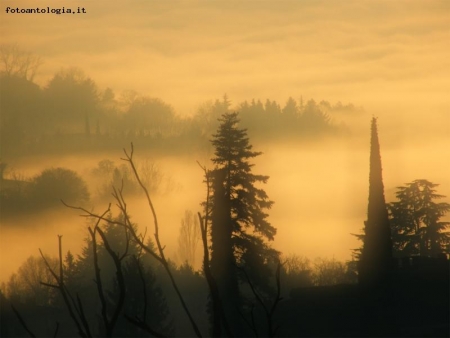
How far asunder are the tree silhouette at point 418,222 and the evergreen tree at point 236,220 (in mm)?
21523

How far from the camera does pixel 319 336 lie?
4769 centimetres

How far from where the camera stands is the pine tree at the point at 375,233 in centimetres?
5250

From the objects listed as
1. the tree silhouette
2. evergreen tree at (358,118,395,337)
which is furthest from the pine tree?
the tree silhouette

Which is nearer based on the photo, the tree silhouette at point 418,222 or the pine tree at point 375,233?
the pine tree at point 375,233

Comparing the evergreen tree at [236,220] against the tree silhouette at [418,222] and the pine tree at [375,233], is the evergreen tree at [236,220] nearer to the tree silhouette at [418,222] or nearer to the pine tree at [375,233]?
the pine tree at [375,233]

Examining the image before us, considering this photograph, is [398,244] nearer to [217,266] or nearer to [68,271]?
[217,266]

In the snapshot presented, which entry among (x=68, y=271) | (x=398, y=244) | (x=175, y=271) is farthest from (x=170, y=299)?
(x=398, y=244)

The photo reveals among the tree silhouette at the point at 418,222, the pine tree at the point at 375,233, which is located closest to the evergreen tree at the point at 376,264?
the pine tree at the point at 375,233

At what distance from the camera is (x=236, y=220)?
49.8 metres

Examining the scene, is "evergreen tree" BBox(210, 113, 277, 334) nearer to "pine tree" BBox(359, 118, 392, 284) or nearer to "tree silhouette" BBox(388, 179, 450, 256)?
"pine tree" BBox(359, 118, 392, 284)

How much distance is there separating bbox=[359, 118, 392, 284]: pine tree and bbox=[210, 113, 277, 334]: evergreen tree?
6734mm

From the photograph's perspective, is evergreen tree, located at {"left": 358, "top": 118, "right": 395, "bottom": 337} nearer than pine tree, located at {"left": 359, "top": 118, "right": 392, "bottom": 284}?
Yes

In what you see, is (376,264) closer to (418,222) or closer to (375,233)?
(375,233)

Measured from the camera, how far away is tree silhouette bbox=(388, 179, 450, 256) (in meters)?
68.8
